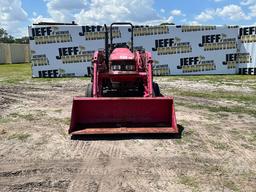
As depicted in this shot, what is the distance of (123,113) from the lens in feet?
23.2

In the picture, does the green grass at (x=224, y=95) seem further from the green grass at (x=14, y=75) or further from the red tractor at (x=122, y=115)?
the green grass at (x=14, y=75)

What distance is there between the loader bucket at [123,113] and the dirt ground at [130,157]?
0.36m

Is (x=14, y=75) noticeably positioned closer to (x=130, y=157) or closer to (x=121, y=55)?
(x=121, y=55)

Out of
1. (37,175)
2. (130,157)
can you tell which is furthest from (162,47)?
(37,175)

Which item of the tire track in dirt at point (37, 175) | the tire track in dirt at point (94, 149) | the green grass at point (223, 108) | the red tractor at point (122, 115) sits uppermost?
the red tractor at point (122, 115)

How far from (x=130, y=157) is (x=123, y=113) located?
1567 mm

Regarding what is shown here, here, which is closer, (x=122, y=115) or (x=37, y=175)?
(x=37, y=175)

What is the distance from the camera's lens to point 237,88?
45.6 ft

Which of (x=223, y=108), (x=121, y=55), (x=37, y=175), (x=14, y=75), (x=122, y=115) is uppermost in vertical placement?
(x=121, y=55)

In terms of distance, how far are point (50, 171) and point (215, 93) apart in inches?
332

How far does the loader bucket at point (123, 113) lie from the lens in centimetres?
694

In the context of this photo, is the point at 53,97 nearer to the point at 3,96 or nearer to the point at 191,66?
the point at 3,96

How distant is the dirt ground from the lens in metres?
4.61

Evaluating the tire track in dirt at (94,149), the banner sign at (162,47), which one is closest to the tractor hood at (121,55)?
the tire track in dirt at (94,149)
